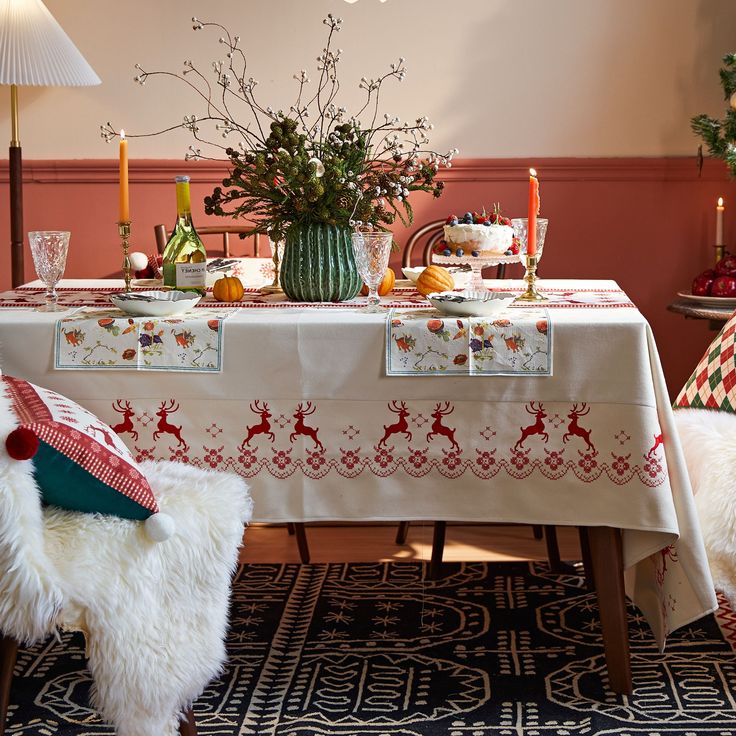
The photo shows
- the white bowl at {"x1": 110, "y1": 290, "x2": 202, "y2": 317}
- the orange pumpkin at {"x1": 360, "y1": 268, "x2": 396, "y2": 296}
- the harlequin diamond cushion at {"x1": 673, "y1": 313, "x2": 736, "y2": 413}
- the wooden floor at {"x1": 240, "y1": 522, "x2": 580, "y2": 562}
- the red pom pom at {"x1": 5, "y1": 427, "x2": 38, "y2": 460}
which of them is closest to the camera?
the red pom pom at {"x1": 5, "y1": 427, "x2": 38, "y2": 460}

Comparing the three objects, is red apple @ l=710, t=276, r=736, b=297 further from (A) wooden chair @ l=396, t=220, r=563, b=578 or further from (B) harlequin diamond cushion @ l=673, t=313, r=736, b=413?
(A) wooden chair @ l=396, t=220, r=563, b=578

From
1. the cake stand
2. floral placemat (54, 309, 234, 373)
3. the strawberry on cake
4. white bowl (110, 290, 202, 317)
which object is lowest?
floral placemat (54, 309, 234, 373)

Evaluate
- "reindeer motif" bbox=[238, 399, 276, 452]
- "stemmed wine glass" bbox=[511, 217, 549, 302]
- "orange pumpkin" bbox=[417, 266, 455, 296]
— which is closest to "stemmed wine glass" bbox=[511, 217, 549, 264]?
"stemmed wine glass" bbox=[511, 217, 549, 302]

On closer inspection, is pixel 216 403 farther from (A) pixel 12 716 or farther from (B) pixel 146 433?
(A) pixel 12 716

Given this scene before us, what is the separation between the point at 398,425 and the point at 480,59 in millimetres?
1814

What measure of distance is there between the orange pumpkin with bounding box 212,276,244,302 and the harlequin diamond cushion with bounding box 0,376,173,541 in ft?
1.97

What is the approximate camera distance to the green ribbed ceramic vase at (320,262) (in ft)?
6.93

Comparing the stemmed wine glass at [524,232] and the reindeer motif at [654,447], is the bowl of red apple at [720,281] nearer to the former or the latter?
the stemmed wine glass at [524,232]

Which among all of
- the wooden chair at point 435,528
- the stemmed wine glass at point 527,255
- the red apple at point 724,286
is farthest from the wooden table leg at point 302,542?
the red apple at point 724,286

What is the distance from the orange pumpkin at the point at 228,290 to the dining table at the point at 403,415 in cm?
23

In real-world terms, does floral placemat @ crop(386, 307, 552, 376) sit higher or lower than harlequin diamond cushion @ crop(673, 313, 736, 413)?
higher

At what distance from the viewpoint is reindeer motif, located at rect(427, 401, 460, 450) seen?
1.89 meters

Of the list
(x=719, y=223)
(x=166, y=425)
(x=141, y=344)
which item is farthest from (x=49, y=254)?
(x=719, y=223)

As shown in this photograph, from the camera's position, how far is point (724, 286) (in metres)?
2.97
